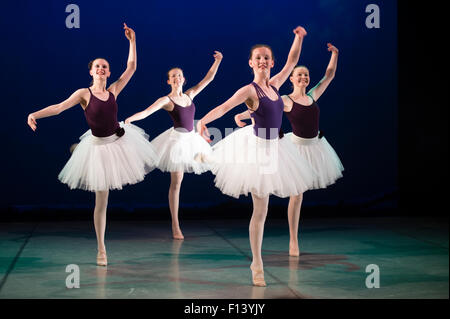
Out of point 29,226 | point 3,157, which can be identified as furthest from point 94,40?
point 29,226

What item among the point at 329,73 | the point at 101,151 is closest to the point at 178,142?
the point at 101,151

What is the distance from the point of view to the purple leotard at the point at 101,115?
4547 millimetres

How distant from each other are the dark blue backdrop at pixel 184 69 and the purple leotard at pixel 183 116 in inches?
44.8

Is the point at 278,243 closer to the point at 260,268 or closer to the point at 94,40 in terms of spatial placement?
the point at 260,268

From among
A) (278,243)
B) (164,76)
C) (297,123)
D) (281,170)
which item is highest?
(164,76)

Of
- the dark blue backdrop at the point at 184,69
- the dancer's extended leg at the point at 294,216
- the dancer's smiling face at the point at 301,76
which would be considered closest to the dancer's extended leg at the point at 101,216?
the dancer's extended leg at the point at 294,216

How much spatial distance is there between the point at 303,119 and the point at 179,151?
52.8 inches

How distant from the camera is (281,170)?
3877 mm

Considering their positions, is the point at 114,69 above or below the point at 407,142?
above

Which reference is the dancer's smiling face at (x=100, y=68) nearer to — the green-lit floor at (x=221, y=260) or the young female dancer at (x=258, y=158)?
the young female dancer at (x=258, y=158)

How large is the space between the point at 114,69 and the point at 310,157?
2796 mm

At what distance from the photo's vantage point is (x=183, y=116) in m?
5.81

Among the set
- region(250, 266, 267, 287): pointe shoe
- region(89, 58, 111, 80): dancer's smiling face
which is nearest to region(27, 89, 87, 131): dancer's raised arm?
region(89, 58, 111, 80): dancer's smiling face

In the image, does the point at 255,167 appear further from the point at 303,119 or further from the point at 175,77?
the point at 175,77
